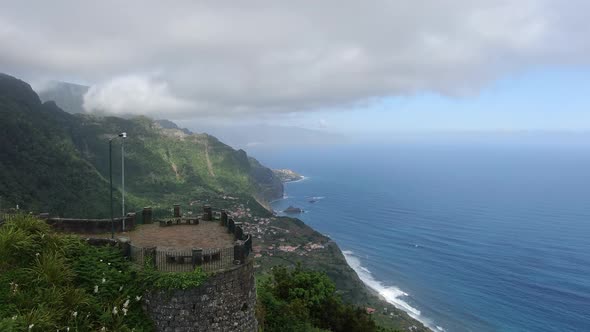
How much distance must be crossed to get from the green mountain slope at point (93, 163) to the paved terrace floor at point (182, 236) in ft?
147

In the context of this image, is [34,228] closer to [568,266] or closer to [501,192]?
[568,266]

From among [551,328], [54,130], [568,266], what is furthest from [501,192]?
[54,130]

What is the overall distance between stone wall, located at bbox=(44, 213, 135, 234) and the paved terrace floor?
550 mm

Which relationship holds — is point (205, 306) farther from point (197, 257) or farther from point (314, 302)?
point (314, 302)

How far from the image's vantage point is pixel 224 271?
461 inches

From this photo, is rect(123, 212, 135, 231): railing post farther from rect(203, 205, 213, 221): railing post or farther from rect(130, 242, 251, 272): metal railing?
rect(130, 242, 251, 272): metal railing

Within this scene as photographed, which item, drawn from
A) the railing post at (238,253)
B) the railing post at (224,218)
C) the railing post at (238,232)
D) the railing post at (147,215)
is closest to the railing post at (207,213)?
the railing post at (224,218)

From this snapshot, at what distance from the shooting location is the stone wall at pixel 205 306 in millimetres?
11320

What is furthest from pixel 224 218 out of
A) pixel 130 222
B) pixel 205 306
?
pixel 205 306

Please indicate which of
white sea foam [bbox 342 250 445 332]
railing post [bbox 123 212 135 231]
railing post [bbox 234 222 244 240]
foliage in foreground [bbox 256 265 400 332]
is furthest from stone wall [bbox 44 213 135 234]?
white sea foam [bbox 342 250 445 332]

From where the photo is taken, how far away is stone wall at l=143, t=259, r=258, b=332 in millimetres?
11320

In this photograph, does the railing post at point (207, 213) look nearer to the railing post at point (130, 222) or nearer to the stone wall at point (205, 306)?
the railing post at point (130, 222)

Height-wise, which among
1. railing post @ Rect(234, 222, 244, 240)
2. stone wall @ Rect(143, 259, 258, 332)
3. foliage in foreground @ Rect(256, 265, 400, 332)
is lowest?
foliage in foreground @ Rect(256, 265, 400, 332)

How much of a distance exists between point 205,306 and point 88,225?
6.86m
